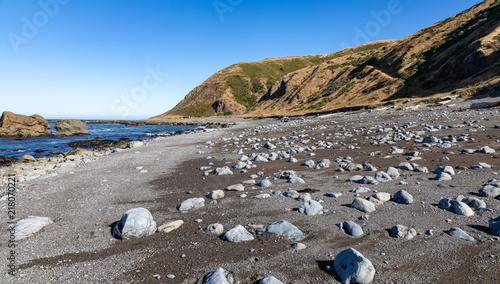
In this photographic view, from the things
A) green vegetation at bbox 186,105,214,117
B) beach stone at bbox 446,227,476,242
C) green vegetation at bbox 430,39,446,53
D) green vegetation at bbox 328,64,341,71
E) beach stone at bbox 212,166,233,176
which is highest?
green vegetation at bbox 328,64,341,71

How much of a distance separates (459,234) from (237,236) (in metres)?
2.66

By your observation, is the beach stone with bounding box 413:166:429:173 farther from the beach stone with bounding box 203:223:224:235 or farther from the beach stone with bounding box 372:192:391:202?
the beach stone with bounding box 203:223:224:235

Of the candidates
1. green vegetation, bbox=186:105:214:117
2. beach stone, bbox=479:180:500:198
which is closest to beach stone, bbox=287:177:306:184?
beach stone, bbox=479:180:500:198

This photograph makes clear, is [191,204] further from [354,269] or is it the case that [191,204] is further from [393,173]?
[393,173]

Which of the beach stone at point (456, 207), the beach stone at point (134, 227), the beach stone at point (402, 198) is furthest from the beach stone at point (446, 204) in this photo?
the beach stone at point (134, 227)

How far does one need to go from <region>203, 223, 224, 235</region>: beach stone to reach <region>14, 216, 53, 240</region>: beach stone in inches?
108

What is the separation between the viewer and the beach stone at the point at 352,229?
3080mm

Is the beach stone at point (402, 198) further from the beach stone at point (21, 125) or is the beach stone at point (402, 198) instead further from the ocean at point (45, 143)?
the beach stone at point (21, 125)

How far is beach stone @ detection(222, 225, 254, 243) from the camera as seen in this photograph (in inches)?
124

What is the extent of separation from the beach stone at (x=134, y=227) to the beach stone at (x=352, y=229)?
277 cm

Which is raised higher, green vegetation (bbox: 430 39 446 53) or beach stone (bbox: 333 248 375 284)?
green vegetation (bbox: 430 39 446 53)

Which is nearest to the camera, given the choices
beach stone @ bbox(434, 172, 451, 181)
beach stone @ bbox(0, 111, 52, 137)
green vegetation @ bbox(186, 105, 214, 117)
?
beach stone @ bbox(434, 172, 451, 181)

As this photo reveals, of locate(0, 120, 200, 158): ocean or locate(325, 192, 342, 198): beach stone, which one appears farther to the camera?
locate(0, 120, 200, 158): ocean

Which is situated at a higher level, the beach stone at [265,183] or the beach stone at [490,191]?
the beach stone at [490,191]
